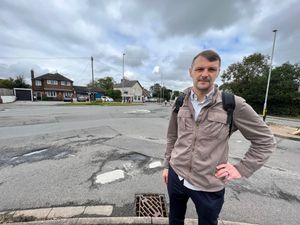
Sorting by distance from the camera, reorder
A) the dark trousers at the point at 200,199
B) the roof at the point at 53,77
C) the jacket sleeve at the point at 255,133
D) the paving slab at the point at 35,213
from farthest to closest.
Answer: the roof at the point at 53,77 → the paving slab at the point at 35,213 → the dark trousers at the point at 200,199 → the jacket sleeve at the point at 255,133

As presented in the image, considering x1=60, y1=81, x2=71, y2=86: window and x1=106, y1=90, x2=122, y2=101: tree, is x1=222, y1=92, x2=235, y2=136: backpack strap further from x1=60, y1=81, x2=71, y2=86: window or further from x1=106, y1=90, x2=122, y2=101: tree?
x1=106, y1=90, x2=122, y2=101: tree

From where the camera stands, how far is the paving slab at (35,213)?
105 inches

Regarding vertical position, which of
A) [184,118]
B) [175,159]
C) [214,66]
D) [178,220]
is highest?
[214,66]

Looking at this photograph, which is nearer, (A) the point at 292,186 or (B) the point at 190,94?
(B) the point at 190,94

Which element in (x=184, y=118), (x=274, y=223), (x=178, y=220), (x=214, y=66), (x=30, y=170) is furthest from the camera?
(x=30, y=170)

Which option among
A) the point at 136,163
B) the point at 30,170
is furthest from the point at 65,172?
the point at 136,163

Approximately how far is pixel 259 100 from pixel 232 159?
33278mm

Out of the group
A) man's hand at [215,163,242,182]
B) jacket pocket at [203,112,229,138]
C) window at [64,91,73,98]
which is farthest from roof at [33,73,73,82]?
man's hand at [215,163,242,182]

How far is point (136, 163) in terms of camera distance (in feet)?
16.2

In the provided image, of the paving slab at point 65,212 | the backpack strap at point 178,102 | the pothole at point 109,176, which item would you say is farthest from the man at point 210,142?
the pothole at point 109,176

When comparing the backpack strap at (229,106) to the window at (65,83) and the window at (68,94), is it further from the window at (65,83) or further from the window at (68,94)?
the window at (68,94)

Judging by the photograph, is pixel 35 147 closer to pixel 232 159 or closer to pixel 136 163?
pixel 136 163

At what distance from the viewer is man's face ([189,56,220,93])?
1.64 meters

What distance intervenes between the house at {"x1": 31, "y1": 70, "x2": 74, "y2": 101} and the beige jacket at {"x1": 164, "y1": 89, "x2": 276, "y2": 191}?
55.5 meters
